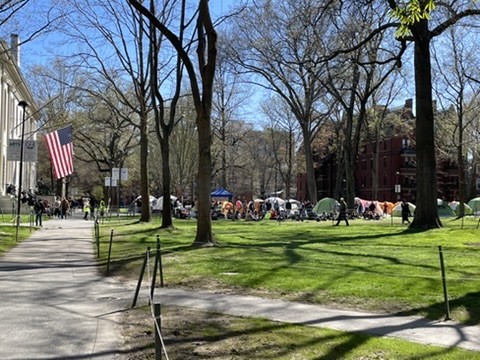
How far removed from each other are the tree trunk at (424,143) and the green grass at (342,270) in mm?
4054

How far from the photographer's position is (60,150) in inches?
1399

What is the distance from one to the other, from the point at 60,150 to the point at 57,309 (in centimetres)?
2813

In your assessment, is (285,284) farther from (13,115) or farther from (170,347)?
(13,115)

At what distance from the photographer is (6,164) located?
166 feet

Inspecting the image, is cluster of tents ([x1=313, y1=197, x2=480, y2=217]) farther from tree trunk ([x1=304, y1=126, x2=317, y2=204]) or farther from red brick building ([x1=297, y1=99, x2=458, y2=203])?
red brick building ([x1=297, y1=99, x2=458, y2=203])

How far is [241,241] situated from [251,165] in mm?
69646

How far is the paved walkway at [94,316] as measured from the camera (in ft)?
22.6

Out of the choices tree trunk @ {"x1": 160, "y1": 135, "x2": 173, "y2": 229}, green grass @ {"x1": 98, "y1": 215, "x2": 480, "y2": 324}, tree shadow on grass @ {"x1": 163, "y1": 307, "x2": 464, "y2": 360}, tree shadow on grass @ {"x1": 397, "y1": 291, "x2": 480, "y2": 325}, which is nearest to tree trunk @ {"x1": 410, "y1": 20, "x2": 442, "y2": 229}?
green grass @ {"x1": 98, "y1": 215, "x2": 480, "y2": 324}

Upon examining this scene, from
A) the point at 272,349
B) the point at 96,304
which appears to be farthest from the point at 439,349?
the point at 96,304

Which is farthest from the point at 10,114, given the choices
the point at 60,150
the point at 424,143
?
the point at 424,143

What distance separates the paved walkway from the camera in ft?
22.6

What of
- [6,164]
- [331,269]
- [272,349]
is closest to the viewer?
[272,349]

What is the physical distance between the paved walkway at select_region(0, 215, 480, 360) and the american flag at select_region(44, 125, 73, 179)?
75.1 ft

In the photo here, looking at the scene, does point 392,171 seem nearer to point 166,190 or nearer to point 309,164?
point 309,164
